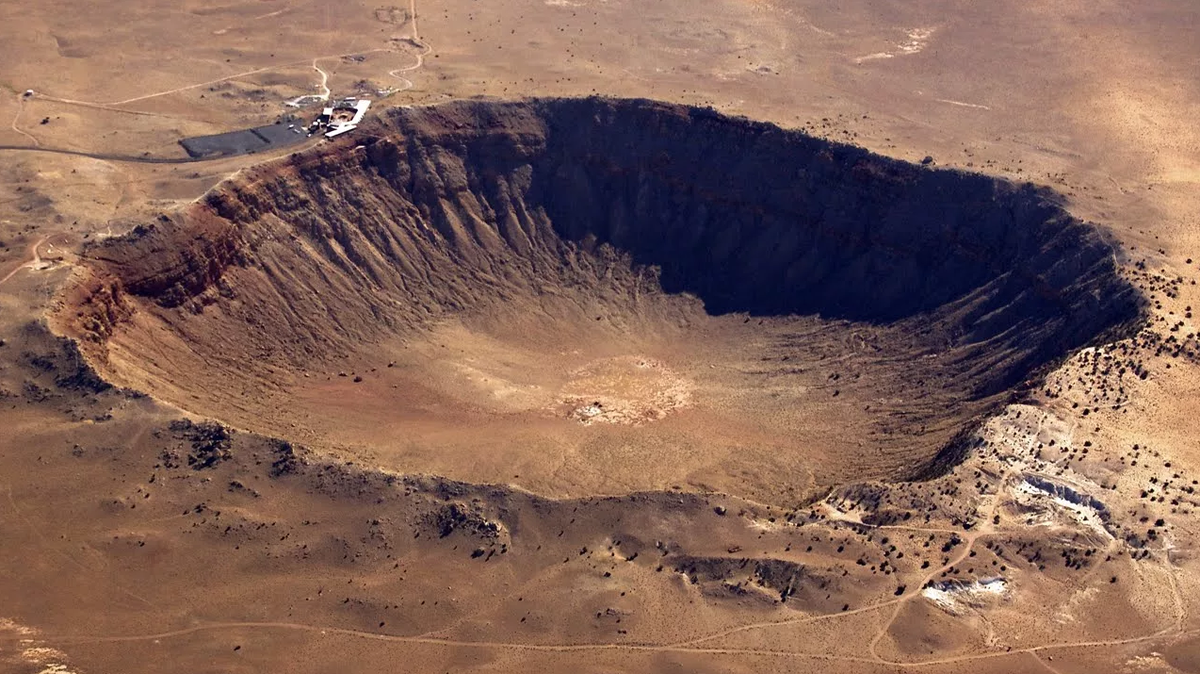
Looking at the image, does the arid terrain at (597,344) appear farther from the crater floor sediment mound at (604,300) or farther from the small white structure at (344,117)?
the small white structure at (344,117)

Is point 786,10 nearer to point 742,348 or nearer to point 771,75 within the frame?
point 771,75

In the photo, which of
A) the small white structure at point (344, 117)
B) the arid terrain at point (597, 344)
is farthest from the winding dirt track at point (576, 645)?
the small white structure at point (344, 117)

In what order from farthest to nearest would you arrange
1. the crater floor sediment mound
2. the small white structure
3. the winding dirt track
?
1. the small white structure
2. the crater floor sediment mound
3. the winding dirt track

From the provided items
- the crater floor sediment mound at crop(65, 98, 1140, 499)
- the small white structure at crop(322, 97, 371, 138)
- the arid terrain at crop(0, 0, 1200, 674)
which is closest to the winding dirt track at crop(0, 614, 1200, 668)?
the arid terrain at crop(0, 0, 1200, 674)

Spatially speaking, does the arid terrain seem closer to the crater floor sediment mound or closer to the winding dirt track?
the winding dirt track

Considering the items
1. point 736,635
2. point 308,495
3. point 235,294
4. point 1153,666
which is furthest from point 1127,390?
point 235,294
